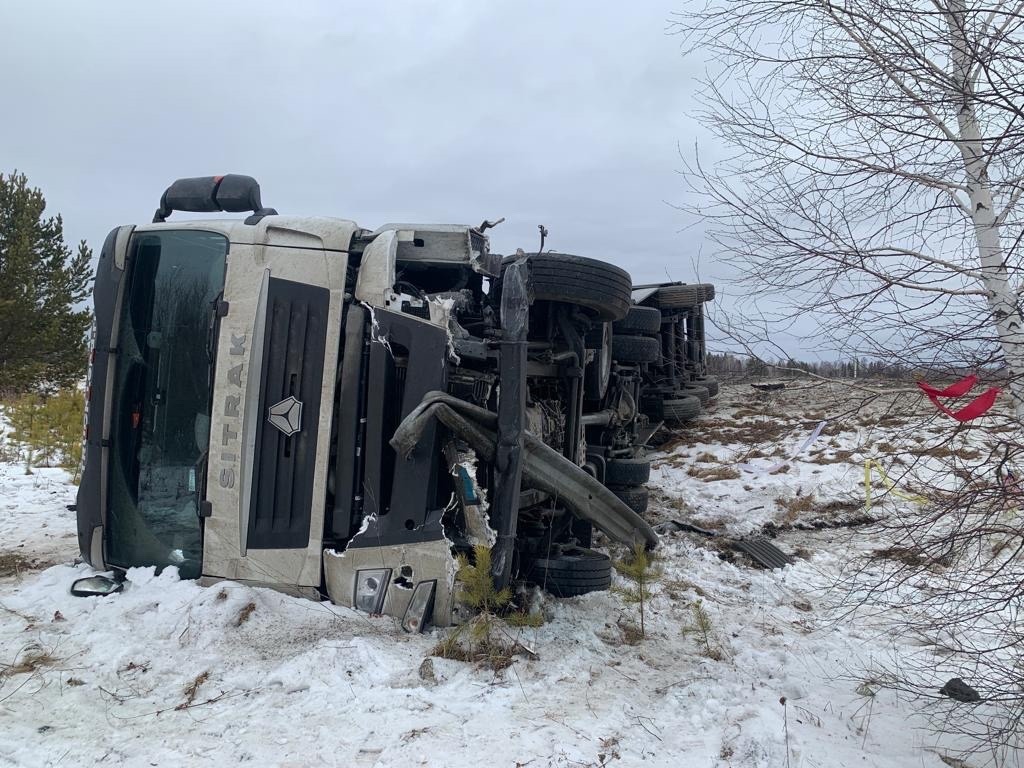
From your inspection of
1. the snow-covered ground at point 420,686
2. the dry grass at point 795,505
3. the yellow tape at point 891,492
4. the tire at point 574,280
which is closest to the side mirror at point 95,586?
the snow-covered ground at point 420,686

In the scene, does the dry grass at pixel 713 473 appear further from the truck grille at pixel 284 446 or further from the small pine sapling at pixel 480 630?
the truck grille at pixel 284 446

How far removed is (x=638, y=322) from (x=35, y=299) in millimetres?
15611

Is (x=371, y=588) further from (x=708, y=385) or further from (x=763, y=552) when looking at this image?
(x=708, y=385)

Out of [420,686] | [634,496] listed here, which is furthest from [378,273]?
[634,496]

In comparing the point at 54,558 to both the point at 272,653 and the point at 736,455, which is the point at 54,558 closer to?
the point at 272,653

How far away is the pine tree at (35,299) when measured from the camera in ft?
52.2

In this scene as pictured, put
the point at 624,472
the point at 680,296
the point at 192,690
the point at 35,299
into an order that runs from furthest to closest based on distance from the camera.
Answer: the point at 35,299
the point at 680,296
the point at 624,472
the point at 192,690

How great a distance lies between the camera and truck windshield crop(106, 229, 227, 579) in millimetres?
3705

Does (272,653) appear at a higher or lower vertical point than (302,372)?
lower

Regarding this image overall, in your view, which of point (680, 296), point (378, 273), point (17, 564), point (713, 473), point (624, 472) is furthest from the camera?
point (680, 296)

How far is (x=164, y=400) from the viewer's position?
378 cm

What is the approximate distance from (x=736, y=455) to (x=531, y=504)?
501 centimetres

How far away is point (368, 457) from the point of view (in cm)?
354

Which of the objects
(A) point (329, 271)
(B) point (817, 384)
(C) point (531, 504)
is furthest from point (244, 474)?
(B) point (817, 384)
